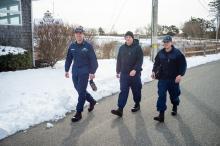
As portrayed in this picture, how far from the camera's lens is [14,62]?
1451 centimetres

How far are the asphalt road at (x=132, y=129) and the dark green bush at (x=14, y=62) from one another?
679 centimetres

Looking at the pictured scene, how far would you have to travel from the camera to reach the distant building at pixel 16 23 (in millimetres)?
16312

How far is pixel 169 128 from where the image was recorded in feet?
21.4

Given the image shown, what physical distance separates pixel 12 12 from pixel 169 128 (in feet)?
41.3

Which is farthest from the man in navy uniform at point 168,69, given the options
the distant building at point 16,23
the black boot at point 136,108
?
the distant building at point 16,23

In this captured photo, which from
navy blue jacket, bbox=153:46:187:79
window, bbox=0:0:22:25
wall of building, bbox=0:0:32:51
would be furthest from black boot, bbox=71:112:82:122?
window, bbox=0:0:22:25

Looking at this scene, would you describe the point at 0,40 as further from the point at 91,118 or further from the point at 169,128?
the point at 169,128

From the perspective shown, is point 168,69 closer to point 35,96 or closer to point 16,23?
point 35,96

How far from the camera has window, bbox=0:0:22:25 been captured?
1645 cm

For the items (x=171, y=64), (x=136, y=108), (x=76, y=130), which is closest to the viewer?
(x=76, y=130)

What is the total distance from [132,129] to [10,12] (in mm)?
12239

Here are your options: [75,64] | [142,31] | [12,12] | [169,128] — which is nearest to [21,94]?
[75,64]

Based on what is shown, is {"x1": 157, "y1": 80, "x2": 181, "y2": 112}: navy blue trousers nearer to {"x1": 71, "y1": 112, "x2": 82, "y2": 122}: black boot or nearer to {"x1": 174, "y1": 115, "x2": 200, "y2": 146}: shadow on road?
{"x1": 174, "y1": 115, "x2": 200, "y2": 146}: shadow on road

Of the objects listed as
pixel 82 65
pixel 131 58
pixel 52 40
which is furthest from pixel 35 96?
pixel 52 40
